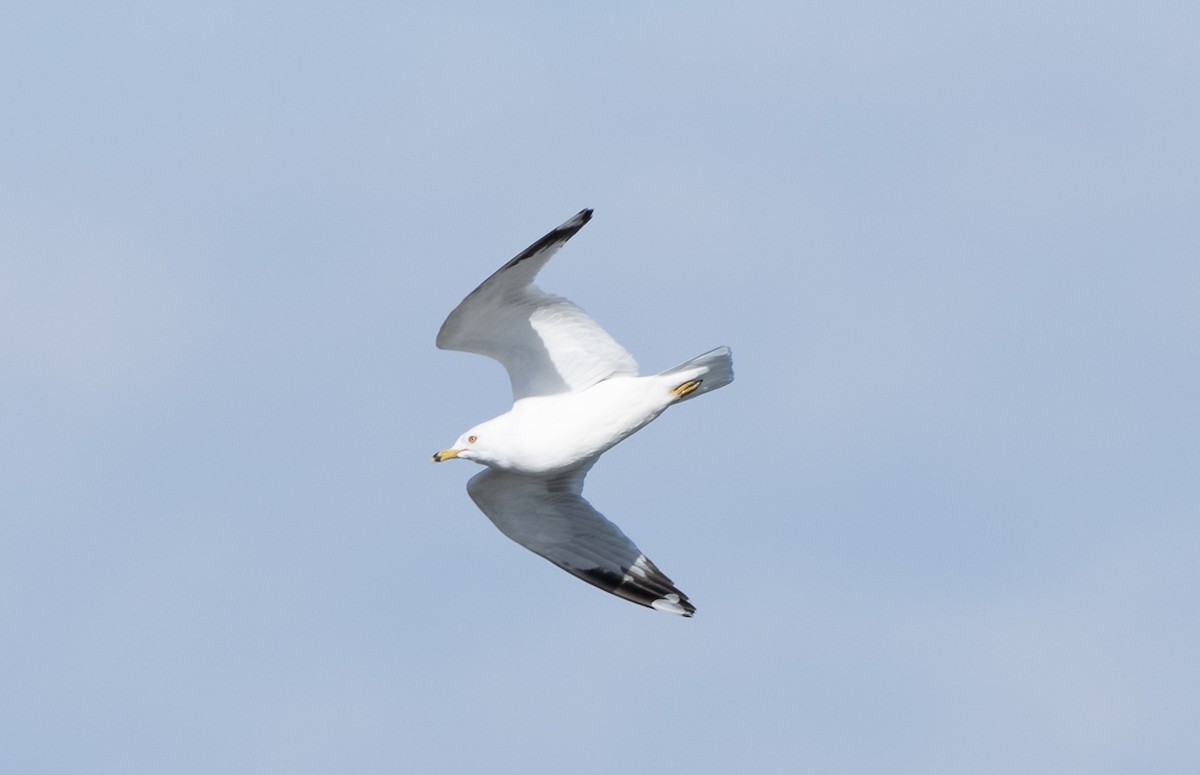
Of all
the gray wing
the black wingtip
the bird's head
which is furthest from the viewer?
the gray wing

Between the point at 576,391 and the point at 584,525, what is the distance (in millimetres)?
1744

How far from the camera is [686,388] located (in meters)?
16.8

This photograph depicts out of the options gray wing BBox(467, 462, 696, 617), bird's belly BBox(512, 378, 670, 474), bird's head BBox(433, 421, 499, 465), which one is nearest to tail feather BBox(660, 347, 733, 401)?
bird's belly BBox(512, 378, 670, 474)

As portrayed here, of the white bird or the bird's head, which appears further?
the bird's head

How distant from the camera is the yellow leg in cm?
1681

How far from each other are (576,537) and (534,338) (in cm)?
221

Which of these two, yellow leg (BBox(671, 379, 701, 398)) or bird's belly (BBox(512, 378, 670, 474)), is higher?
yellow leg (BBox(671, 379, 701, 398))

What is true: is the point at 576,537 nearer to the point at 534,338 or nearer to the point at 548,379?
the point at 548,379

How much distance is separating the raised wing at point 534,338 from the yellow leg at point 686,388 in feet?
1.85

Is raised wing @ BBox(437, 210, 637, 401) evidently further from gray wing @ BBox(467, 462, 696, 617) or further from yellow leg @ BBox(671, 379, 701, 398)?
gray wing @ BBox(467, 462, 696, 617)

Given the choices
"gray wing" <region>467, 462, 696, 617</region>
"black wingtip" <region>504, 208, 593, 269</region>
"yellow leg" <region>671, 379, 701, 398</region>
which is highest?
"black wingtip" <region>504, 208, 593, 269</region>

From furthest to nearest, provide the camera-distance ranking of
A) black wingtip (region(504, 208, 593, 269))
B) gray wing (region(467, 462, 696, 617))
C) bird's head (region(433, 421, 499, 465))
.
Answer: gray wing (region(467, 462, 696, 617)), bird's head (region(433, 421, 499, 465)), black wingtip (region(504, 208, 593, 269))

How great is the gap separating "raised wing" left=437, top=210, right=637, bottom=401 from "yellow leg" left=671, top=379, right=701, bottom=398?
57cm

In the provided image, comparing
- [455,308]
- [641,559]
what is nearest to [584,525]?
[641,559]
